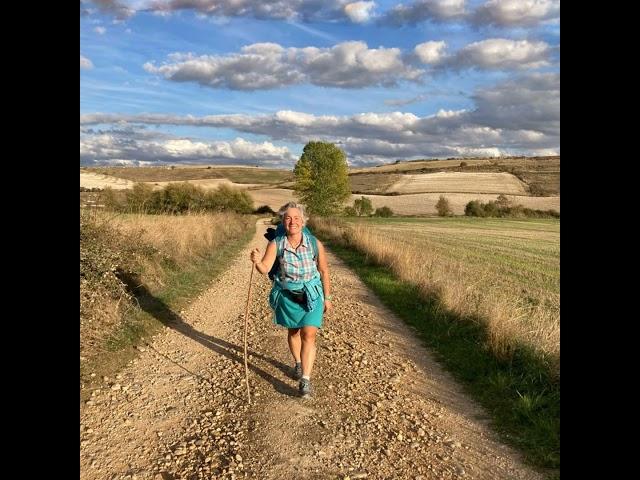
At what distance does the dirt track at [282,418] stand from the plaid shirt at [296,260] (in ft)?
4.15

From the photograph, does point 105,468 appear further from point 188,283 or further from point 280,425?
point 188,283

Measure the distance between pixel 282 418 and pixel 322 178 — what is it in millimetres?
40328

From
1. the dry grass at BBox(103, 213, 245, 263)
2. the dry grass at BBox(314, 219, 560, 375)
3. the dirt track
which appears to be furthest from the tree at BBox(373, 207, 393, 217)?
the dirt track

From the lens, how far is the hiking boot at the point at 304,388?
506 cm

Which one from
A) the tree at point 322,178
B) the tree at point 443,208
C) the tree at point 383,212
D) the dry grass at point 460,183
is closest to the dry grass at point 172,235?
the tree at point 322,178

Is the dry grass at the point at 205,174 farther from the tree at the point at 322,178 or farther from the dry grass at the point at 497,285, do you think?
the dry grass at the point at 497,285

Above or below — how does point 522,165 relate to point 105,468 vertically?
above

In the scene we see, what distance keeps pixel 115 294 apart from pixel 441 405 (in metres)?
5.24

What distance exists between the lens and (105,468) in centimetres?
371

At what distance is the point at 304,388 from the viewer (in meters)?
5.08

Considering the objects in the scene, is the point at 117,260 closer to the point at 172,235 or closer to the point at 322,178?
the point at 172,235

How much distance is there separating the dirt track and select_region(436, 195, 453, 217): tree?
62702 mm

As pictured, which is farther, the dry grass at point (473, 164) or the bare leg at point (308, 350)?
the dry grass at point (473, 164)
